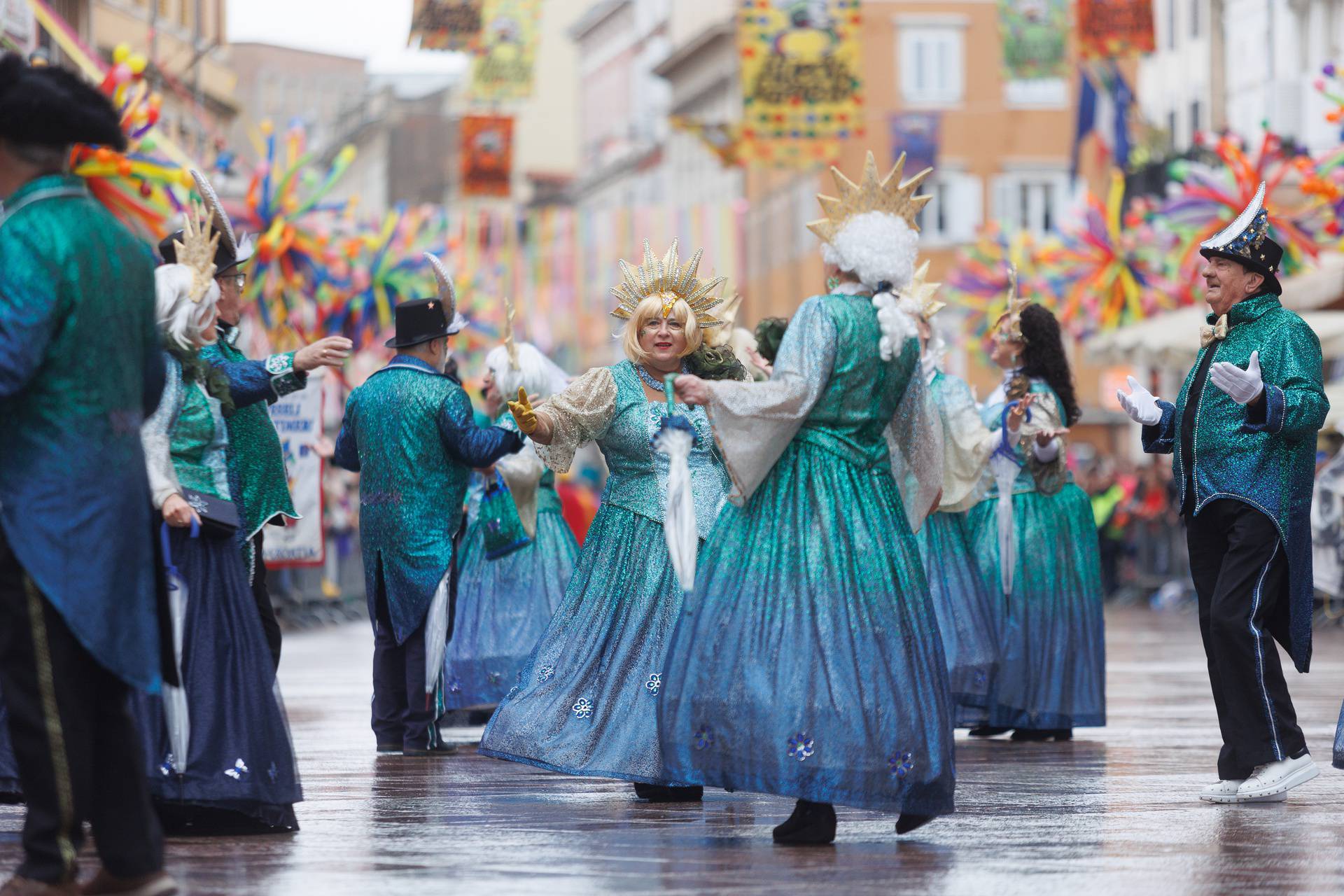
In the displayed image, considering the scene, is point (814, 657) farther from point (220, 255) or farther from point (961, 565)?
point (961, 565)

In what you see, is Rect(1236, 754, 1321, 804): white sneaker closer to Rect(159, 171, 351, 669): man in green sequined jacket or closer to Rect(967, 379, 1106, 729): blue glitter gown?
Rect(967, 379, 1106, 729): blue glitter gown

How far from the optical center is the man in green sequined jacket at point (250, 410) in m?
7.73

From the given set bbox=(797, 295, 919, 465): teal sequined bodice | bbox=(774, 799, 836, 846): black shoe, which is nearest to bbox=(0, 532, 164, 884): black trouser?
bbox=(774, 799, 836, 846): black shoe

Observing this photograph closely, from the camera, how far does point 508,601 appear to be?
11.4m

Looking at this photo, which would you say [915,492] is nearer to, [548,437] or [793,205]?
[548,437]

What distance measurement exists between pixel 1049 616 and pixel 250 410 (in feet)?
14.1

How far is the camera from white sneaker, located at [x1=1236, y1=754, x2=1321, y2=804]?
26.1ft

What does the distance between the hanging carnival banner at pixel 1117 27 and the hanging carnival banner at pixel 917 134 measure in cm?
1110

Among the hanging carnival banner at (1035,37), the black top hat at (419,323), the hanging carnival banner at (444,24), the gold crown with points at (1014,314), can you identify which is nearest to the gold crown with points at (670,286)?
the black top hat at (419,323)

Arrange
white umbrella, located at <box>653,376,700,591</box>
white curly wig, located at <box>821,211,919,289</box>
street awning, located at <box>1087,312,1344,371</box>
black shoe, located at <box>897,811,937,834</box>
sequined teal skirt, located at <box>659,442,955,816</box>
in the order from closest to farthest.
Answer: sequined teal skirt, located at <box>659,442,955,816</box>
black shoe, located at <box>897,811,937,834</box>
white umbrella, located at <box>653,376,700,591</box>
white curly wig, located at <box>821,211,919,289</box>
street awning, located at <box>1087,312,1344,371</box>

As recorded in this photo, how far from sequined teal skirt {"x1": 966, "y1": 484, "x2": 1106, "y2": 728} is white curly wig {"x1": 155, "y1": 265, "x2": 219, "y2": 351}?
4.65 meters

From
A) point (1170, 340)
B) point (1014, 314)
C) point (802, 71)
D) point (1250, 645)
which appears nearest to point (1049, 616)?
point (1014, 314)

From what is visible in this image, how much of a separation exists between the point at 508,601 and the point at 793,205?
48599 mm

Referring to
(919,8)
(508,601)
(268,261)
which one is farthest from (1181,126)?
(508,601)
